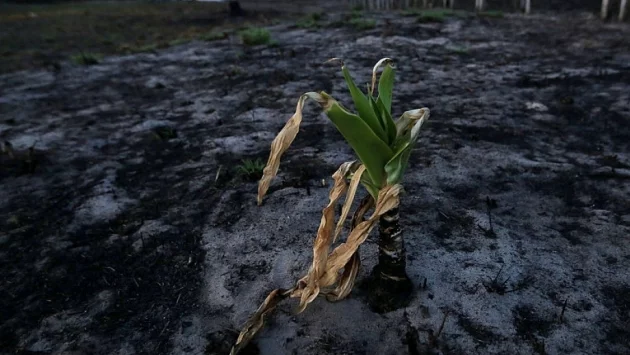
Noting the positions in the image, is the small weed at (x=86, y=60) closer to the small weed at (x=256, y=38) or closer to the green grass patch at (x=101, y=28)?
the green grass patch at (x=101, y=28)

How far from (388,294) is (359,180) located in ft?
1.66

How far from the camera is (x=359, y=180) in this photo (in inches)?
61.9

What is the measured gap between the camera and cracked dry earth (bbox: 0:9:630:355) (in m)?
1.71

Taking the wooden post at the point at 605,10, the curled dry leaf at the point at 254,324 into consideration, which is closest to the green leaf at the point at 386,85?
the curled dry leaf at the point at 254,324

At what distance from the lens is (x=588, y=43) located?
566 cm

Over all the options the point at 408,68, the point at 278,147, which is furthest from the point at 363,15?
the point at 278,147

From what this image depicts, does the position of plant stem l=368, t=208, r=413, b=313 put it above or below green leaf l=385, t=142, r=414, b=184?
below

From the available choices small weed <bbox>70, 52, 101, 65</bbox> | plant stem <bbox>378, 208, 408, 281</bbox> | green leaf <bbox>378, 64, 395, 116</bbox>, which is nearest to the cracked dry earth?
plant stem <bbox>378, 208, 408, 281</bbox>

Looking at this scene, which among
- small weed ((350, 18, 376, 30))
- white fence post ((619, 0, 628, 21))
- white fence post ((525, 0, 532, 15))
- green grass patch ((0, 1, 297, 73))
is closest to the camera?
white fence post ((619, 0, 628, 21))

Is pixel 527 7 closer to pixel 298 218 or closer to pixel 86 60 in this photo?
pixel 86 60

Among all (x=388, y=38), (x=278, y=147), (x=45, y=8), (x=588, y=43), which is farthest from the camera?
(x=45, y=8)

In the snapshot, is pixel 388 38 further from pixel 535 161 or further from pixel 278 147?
pixel 278 147

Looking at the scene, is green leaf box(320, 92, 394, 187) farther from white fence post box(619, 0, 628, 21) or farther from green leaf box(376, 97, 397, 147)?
white fence post box(619, 0, 628, 21)

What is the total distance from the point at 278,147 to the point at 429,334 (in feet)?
2.83
